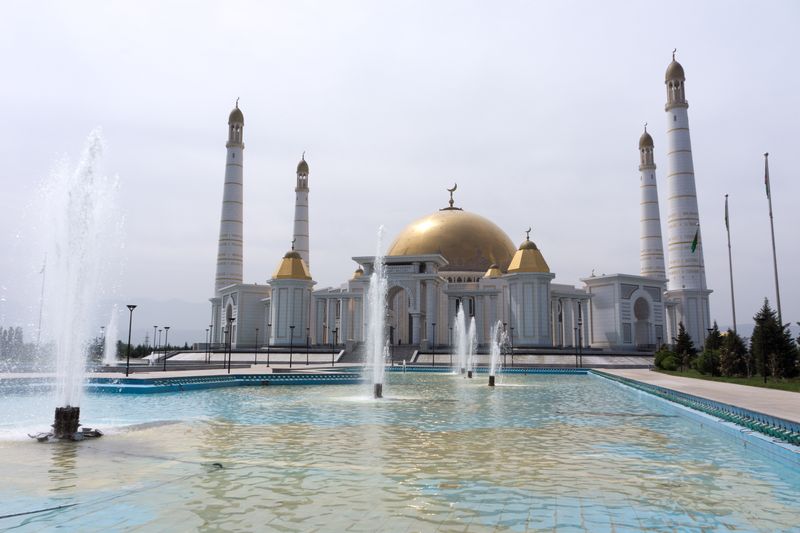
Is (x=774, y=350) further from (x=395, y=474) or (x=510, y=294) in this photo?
(x=510, y=294)

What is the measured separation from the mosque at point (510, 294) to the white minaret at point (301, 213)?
20.4 feet

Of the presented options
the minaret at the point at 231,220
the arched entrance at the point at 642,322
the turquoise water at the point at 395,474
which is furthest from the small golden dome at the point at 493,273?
the turquoise water at the point at 395,474

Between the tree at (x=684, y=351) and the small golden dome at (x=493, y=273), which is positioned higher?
the small golden dome at (x=493, y=273)

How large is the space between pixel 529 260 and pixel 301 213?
23.0 metres

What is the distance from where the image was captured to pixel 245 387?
19953mm

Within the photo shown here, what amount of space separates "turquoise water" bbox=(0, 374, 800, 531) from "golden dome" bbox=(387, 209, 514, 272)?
40.0 meters

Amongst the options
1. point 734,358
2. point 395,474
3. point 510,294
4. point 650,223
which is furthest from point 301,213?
point 395,474

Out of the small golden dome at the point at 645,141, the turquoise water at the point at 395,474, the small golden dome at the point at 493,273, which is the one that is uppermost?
the small golden dome at the point at 645,141

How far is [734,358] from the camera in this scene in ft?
75.3

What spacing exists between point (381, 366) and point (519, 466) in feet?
36.3

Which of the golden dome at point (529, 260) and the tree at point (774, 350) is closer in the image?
the tree at point (774, 350)

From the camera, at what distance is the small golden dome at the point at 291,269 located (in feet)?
153

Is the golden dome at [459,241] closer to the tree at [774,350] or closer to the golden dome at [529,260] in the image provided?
the golden dome at [529,260]

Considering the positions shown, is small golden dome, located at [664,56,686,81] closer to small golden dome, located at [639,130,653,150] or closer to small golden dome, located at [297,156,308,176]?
small golden dome, located at [639,130,653,150]
